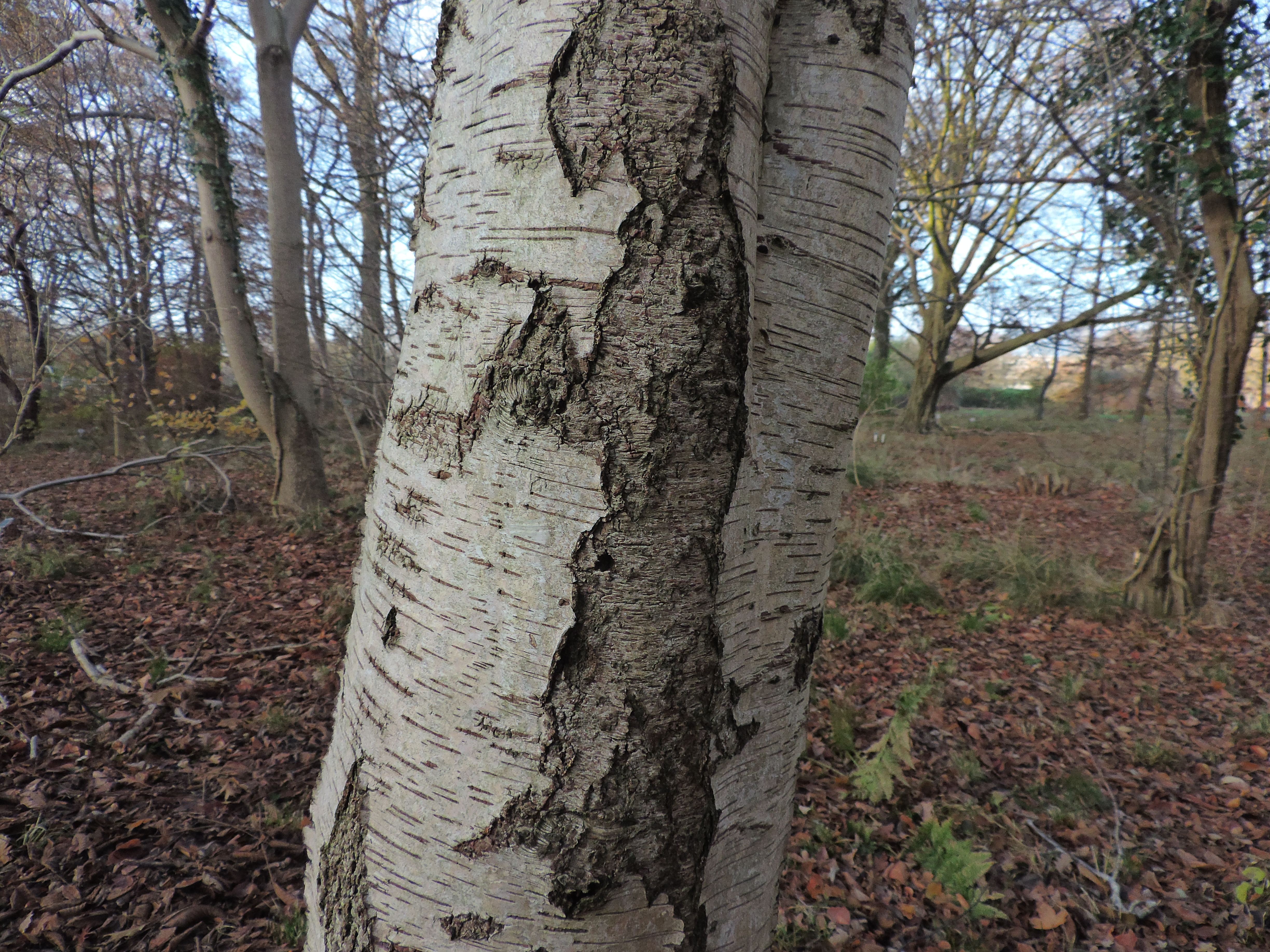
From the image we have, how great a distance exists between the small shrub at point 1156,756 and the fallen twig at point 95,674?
5.12 metres

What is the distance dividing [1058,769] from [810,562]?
3188 mm

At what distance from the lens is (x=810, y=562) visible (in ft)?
2.84

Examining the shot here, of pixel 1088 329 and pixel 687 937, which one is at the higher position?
pixel 1088 329

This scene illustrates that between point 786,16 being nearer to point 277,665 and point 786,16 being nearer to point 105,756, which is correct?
point 105,756

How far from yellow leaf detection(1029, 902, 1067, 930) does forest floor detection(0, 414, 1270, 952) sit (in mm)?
10

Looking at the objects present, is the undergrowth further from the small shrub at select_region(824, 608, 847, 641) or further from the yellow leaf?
the yellow leaf

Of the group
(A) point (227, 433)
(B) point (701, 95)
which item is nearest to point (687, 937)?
(B) point (701, 95)

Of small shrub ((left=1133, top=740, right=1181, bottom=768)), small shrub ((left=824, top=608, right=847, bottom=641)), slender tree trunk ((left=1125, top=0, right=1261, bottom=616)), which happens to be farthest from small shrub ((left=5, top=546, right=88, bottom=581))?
slender tree trunk ((left=1125, top=0, right=1261, bottom=616))

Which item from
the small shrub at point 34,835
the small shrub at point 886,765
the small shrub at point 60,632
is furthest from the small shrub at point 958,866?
the small shrub at point 60,632

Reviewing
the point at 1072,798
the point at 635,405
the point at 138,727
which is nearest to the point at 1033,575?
the point at 1072,798

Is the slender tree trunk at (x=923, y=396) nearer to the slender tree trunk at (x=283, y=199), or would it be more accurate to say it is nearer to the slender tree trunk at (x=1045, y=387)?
the slender tree trunk at (x=1045, y=387)

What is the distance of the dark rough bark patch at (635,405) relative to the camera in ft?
2.19

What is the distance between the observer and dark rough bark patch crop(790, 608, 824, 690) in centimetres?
86

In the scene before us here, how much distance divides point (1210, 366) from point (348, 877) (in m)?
6.54
